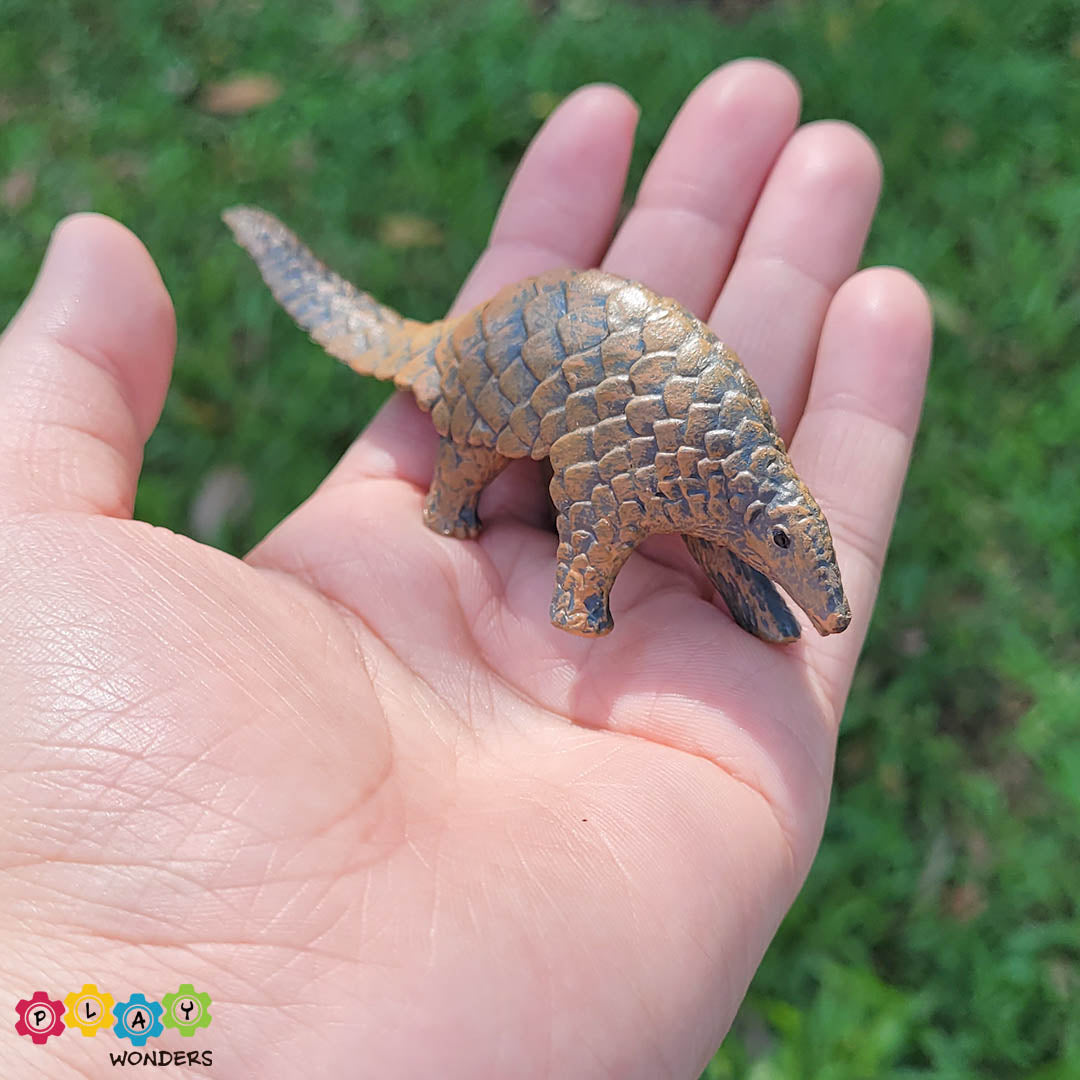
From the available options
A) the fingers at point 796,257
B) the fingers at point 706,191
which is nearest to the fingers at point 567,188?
the fingers at point 706,191

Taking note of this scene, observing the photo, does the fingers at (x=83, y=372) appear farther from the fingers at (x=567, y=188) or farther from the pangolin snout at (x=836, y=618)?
the pangolin snout at (x=836, y=618)

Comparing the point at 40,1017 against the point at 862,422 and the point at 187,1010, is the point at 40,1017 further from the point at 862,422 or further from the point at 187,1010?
the point at 862,422

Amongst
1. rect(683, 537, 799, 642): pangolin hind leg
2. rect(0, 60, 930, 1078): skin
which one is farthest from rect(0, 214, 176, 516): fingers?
rect(683, 537, 799, 642): pangolin hind leg

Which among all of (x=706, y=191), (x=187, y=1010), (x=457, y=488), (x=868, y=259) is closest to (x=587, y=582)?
(x=457, y=488)

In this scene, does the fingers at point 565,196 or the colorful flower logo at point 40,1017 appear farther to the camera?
the fingers at point 565,196

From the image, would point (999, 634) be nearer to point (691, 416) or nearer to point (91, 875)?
point (691, 416)

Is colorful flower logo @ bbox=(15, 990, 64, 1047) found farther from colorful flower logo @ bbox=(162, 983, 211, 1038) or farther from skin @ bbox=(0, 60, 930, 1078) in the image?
colorful flower logo @ bbox=(162, 983, 211, 1038)
